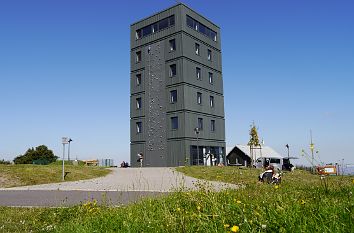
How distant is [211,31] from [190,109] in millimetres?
13843

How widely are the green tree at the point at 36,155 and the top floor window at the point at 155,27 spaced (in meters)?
25.4

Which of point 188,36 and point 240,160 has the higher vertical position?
point 188,36

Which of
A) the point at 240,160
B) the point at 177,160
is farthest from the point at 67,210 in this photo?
the point at 240,160

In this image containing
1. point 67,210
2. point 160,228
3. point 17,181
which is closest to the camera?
point 160,228

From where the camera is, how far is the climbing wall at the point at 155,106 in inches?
1734

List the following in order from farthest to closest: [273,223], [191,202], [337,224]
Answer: [191,202]
[273,223]
[337,224]

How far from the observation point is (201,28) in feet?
159

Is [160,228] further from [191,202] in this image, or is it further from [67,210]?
[67,210]

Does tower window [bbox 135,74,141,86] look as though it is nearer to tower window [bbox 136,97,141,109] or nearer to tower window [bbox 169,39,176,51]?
tower window [bbox 136,97,141,109]

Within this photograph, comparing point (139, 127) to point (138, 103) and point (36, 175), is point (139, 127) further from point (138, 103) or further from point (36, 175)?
point (36, 175)

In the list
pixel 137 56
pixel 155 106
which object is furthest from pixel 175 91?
pixel 137 56

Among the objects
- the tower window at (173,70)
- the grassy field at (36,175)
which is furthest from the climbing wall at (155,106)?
the grassy field at (36,175)

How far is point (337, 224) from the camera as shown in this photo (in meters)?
3.54

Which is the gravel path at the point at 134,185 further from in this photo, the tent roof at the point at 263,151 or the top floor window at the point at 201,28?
the tent roof at the point at 263,151
